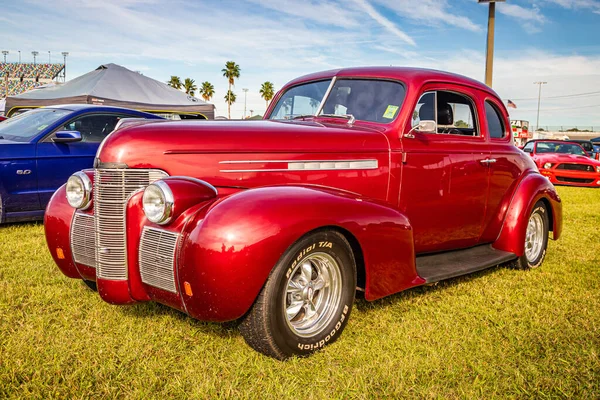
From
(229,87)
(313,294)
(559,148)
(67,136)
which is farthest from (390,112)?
(229,87)

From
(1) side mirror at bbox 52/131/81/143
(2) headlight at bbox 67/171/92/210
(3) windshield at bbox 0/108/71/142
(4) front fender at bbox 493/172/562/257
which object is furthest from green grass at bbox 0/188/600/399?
(3) windshield at bbox 0/108/71/142

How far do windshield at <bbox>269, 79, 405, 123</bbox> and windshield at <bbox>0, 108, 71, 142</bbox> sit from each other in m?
4.07

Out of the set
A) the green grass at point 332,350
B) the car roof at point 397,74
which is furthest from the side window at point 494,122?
the green grass at point 332,350

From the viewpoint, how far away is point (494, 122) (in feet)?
16.7

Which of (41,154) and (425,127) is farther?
(41,154)

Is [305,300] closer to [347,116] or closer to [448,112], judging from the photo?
[347,116]

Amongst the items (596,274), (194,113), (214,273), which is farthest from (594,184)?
(214,273)

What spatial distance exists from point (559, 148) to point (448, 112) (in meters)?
13.6

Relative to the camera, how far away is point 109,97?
13906 millimetres

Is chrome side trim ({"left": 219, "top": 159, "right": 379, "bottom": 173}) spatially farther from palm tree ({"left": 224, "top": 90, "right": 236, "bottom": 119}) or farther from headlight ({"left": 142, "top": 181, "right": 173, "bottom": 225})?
palm tree ({"left": 224, "top": 90, "right": 236, "bottom": 119})

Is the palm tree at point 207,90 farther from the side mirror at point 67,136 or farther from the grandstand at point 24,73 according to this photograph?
the side mirror at point 67,136

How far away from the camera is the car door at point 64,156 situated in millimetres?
6434

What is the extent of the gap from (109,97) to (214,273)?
12724mm

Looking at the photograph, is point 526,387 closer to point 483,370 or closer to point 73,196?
point 483,370
